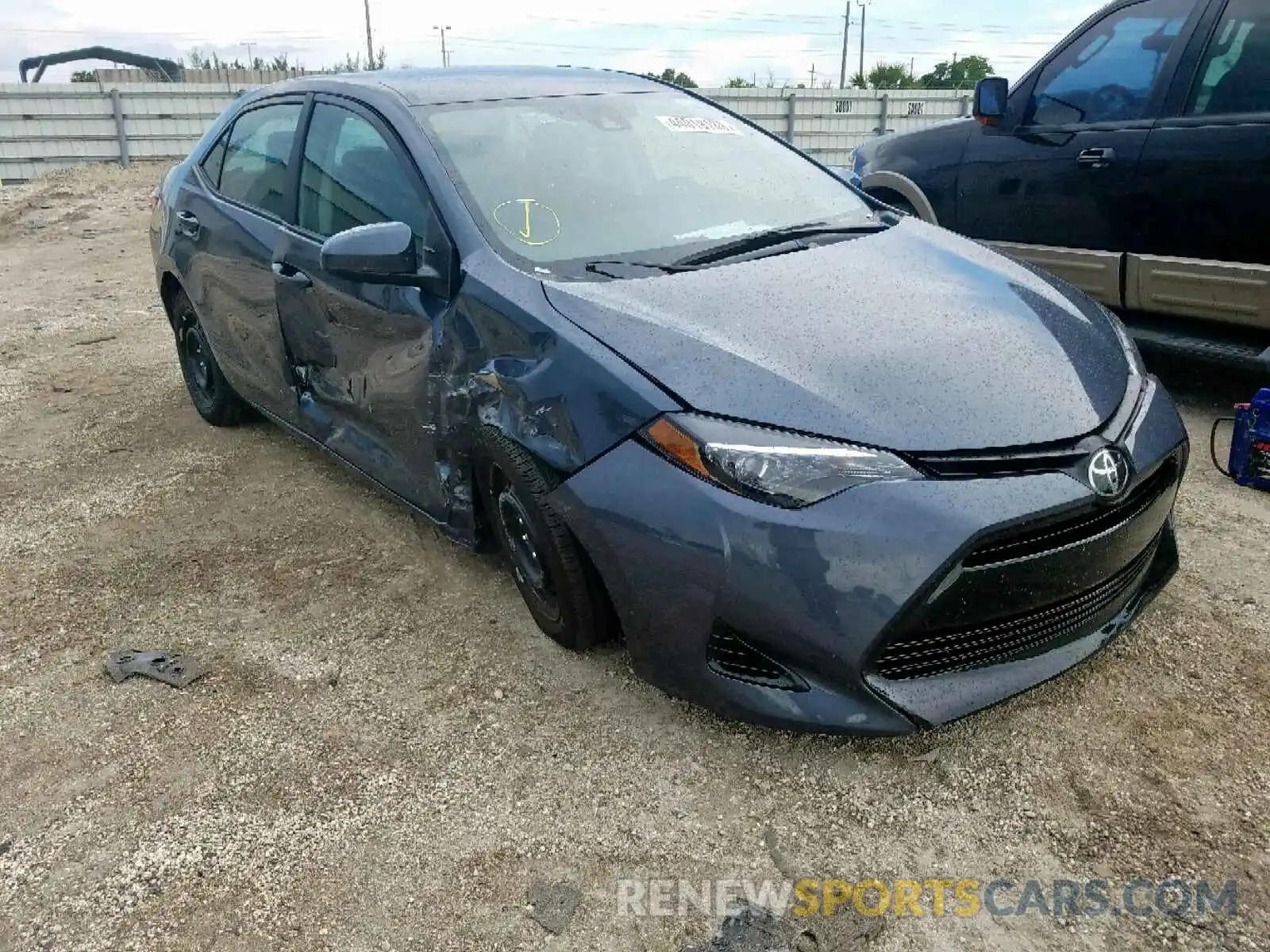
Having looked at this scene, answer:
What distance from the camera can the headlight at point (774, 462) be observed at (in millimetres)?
2125

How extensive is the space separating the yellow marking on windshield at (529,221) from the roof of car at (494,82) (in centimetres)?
62

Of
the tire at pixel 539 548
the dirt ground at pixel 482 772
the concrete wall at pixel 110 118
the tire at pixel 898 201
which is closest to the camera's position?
the dirt ground at pixel 482 772

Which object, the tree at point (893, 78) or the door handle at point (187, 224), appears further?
the tree at point (893, 78)

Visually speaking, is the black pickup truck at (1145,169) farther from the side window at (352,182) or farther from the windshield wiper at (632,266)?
the side window at (352,182)

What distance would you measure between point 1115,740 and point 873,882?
0.75m

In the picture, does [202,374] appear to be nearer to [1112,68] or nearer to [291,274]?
[291,274]

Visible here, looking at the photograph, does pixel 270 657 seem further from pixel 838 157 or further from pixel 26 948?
pixel 838 157

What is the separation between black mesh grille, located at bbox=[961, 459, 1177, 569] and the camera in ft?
6.86

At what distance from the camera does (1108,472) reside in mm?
2230

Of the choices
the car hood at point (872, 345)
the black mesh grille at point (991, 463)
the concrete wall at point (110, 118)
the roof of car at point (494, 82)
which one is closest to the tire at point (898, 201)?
the roof of car at point (494, 82)

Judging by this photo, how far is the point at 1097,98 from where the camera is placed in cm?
474

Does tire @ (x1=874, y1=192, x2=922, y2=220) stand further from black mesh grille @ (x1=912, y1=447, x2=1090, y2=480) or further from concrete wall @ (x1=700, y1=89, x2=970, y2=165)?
concrete wall @ (x1=700, y1=89, x2=970, y2=165)

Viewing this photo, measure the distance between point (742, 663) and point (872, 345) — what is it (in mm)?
799

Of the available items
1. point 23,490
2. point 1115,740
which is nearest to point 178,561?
point 23,490
